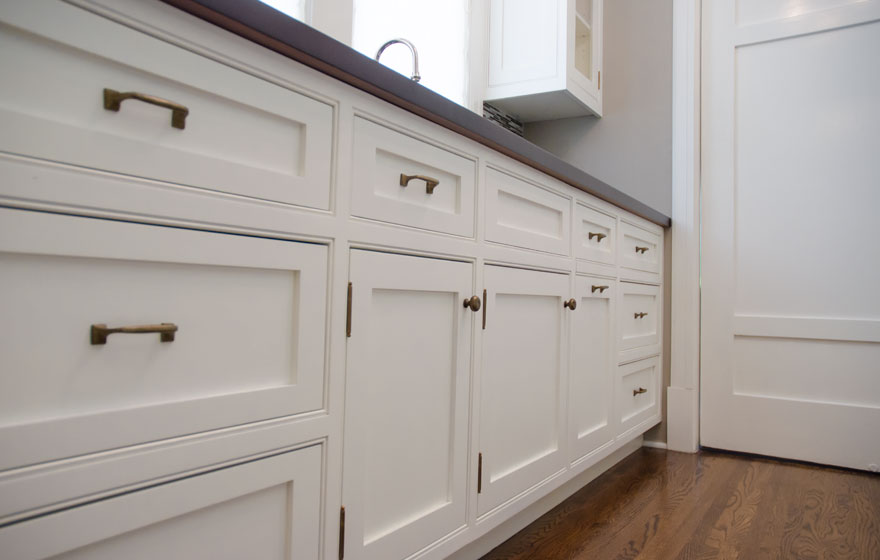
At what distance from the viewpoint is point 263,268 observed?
813mm

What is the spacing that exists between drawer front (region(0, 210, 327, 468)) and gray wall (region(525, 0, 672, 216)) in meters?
2.18

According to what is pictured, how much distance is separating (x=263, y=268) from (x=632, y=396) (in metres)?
1.79

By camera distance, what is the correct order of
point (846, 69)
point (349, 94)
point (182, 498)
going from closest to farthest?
1. point (182, 498)
2. point (349, 94)
3. point (846, 69)

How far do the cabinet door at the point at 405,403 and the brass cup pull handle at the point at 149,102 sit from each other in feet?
1.11

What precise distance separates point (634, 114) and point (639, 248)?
→ 2.47ft

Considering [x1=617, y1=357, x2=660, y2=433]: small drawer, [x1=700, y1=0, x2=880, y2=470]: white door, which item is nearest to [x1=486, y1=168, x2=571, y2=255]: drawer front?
[x1=617, y1=357, x2=660, y2=433]: small drawer

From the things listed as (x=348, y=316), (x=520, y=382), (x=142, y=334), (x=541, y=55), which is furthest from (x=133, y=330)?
(x=541, y=55)

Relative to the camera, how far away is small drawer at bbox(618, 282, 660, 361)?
7.12 ft

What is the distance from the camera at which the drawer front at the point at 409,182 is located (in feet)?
3.21

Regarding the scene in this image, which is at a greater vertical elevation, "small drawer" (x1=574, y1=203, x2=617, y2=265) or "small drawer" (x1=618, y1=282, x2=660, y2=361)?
"small drawer" (x1=574, y1=203, x2=617, y2=265)

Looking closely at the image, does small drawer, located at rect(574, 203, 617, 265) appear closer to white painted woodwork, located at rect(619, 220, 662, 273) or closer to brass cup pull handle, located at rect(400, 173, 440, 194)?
white painted woodwork, located at rect(619, 220, 662, 273)

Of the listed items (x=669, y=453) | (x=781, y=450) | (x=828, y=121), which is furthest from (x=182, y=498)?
(x=828, y=121)

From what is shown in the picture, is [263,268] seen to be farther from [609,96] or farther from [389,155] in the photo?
[609,96]

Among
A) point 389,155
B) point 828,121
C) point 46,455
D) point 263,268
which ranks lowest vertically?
point 46,455
